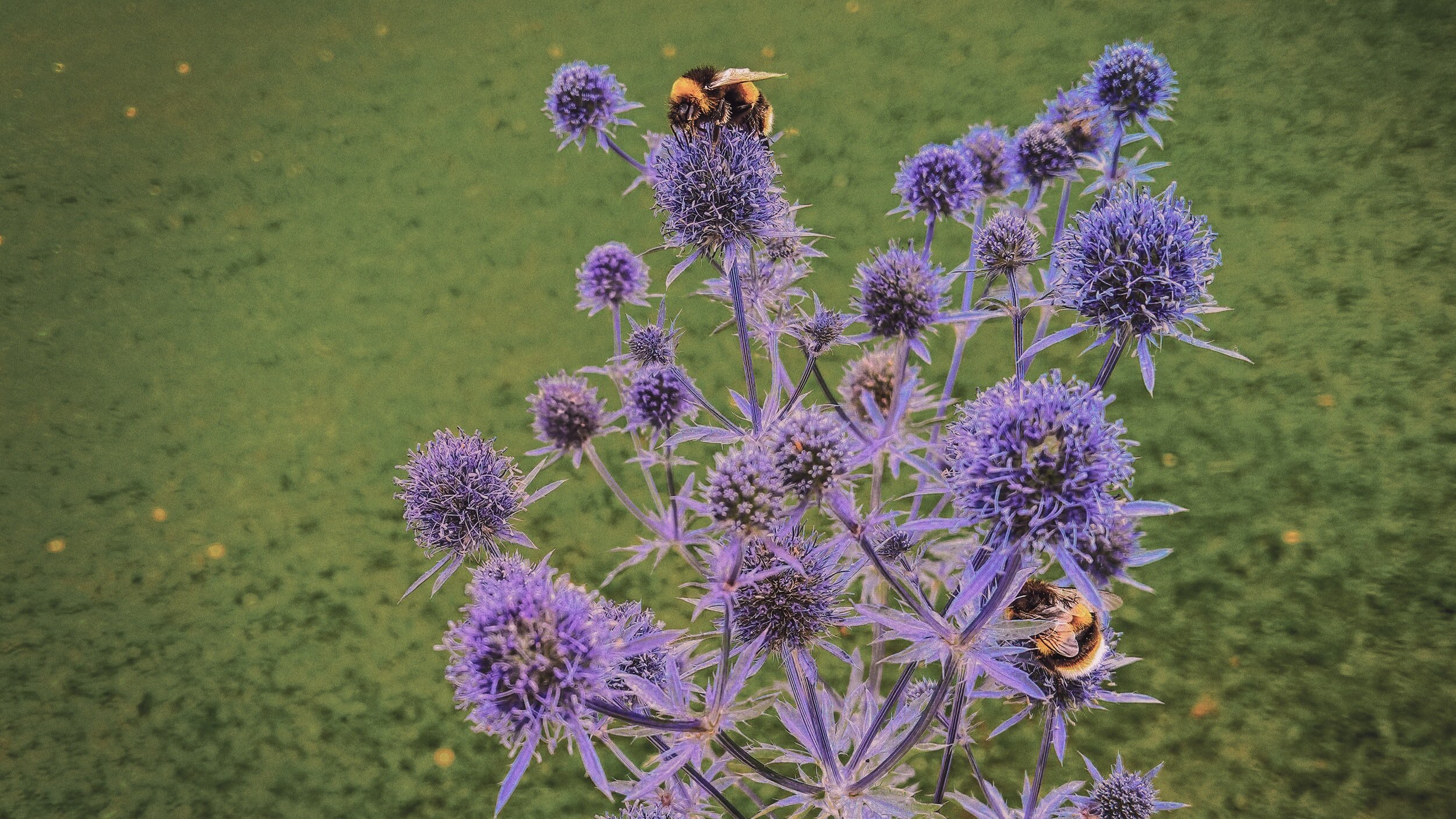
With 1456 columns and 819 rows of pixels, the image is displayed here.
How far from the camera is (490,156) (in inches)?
85.7

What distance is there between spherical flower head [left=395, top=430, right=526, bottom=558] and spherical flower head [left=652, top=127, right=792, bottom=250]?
1.07 feet

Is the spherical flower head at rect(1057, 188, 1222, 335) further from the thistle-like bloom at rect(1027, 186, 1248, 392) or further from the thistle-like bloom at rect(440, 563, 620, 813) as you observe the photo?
the thistle-like bloom at rect(440, 563, 620, 813)

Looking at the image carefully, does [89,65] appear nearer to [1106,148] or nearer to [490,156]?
[490,156]

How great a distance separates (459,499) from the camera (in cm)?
77

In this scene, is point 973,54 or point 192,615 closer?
point 192,615

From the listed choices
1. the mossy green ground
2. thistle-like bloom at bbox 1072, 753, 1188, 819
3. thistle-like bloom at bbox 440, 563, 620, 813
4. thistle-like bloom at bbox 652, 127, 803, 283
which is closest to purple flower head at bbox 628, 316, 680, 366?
thistle-like bloom at bbox 652, 127, 803, 283

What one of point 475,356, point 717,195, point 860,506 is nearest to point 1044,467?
point 860,506

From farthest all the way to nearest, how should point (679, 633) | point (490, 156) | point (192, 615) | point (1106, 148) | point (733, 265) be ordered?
point (490, 156), point (192, 615), point (1106, 148), point (733, 265), point (679, 633)

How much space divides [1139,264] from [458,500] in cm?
71

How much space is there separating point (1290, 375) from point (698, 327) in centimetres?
135

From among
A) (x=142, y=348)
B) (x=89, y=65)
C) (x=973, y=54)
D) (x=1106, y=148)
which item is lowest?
(x=142, y=348)

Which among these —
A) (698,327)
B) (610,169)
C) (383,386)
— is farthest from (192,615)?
(610,169)

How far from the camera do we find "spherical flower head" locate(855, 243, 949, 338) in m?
0.81

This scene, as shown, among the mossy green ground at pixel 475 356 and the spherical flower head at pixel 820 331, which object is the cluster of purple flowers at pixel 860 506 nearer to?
the spherical flower head at pixel 820 331
